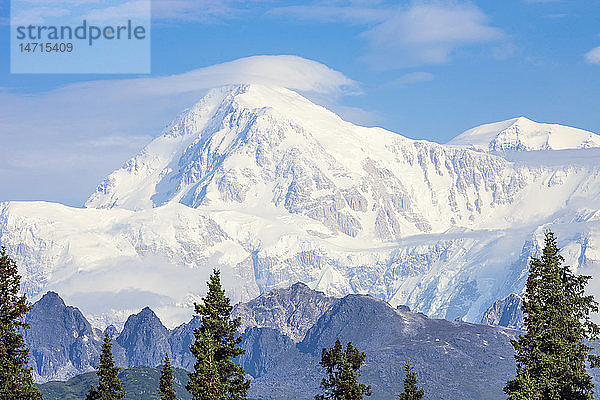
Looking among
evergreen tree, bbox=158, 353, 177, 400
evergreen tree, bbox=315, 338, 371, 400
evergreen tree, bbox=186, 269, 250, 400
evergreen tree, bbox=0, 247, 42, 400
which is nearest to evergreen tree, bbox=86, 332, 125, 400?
evergreen tree, bbox=158, 353, 177, 400

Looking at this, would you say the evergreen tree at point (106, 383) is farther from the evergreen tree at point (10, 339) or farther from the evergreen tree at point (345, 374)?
the evergreen tree at point (345, 374)

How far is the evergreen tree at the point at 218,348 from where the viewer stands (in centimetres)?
8231

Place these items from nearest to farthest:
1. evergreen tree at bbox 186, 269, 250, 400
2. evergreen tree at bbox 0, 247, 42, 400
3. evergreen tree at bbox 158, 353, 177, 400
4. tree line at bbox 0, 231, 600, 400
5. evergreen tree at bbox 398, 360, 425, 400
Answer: tree line at bbox 0, 231, 600, 400
evergreen tree at bbox 186, 269, 250, 400
evergreen tree at bbox 0, 247, 42, 400
evergreen tree at bbox 398, 360, 425, 400
evergreen tree at bbox 158, 353, 177, 400

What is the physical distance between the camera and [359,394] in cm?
8881

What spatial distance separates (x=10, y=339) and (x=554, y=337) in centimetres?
4627

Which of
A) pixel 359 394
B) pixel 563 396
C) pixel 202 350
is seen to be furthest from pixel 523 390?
pixel 202 350

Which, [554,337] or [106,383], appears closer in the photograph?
[554,337]

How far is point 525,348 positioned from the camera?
77.2 m

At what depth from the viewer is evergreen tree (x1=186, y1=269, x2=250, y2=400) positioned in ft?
270

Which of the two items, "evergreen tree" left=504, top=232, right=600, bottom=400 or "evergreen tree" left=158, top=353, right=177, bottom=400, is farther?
A: "evergreen tree" left=158, top=353, right=177, bottom=400

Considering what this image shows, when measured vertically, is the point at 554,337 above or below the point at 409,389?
above

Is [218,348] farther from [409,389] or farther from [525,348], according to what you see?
[525,348]

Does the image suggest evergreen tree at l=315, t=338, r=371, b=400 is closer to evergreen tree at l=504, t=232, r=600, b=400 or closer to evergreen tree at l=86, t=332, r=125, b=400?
evergreen tree at l=504, t=232, r=600, b=400

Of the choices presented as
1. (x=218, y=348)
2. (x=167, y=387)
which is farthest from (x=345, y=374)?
(x=167, y=387)
